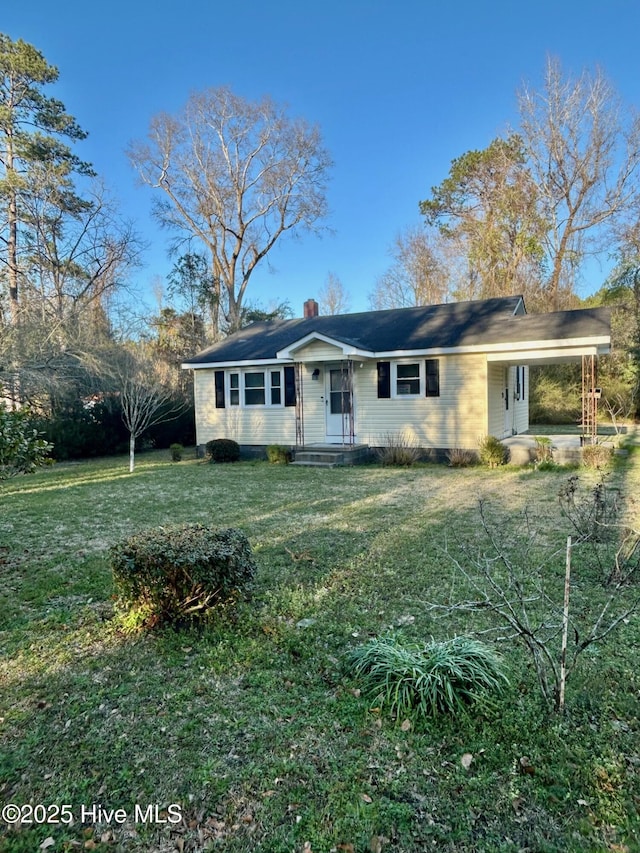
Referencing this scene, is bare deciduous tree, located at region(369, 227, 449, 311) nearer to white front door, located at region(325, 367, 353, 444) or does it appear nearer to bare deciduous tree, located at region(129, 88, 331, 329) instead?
bare deciduous tree, located at region(129, 88, 331, 329)

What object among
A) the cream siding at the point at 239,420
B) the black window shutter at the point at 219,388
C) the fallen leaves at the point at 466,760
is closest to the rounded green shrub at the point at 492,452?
the cream siding at the point at 239,420

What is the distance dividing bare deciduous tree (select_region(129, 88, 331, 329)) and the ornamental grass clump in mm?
23906

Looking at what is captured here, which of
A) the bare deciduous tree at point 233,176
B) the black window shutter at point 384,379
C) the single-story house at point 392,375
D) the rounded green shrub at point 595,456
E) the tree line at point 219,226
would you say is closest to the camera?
the rounded green shrub at point 595,456

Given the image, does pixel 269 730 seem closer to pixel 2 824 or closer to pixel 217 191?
pixel 2 824

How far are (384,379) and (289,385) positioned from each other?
279 cm

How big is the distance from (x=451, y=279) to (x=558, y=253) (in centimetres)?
510

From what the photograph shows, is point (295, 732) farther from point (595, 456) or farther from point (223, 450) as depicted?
point (223, 450)

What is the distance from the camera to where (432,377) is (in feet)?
39.6

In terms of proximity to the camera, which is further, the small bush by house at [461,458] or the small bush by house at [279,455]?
the small bush by house at [279,455]

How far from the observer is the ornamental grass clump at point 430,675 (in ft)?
8.16

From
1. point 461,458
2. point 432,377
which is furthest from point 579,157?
point 461,458

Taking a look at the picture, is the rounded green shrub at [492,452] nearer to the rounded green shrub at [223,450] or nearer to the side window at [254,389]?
the side window at [254,389]

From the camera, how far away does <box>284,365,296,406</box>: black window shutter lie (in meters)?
13.6

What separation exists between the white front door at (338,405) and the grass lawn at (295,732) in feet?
26.9
